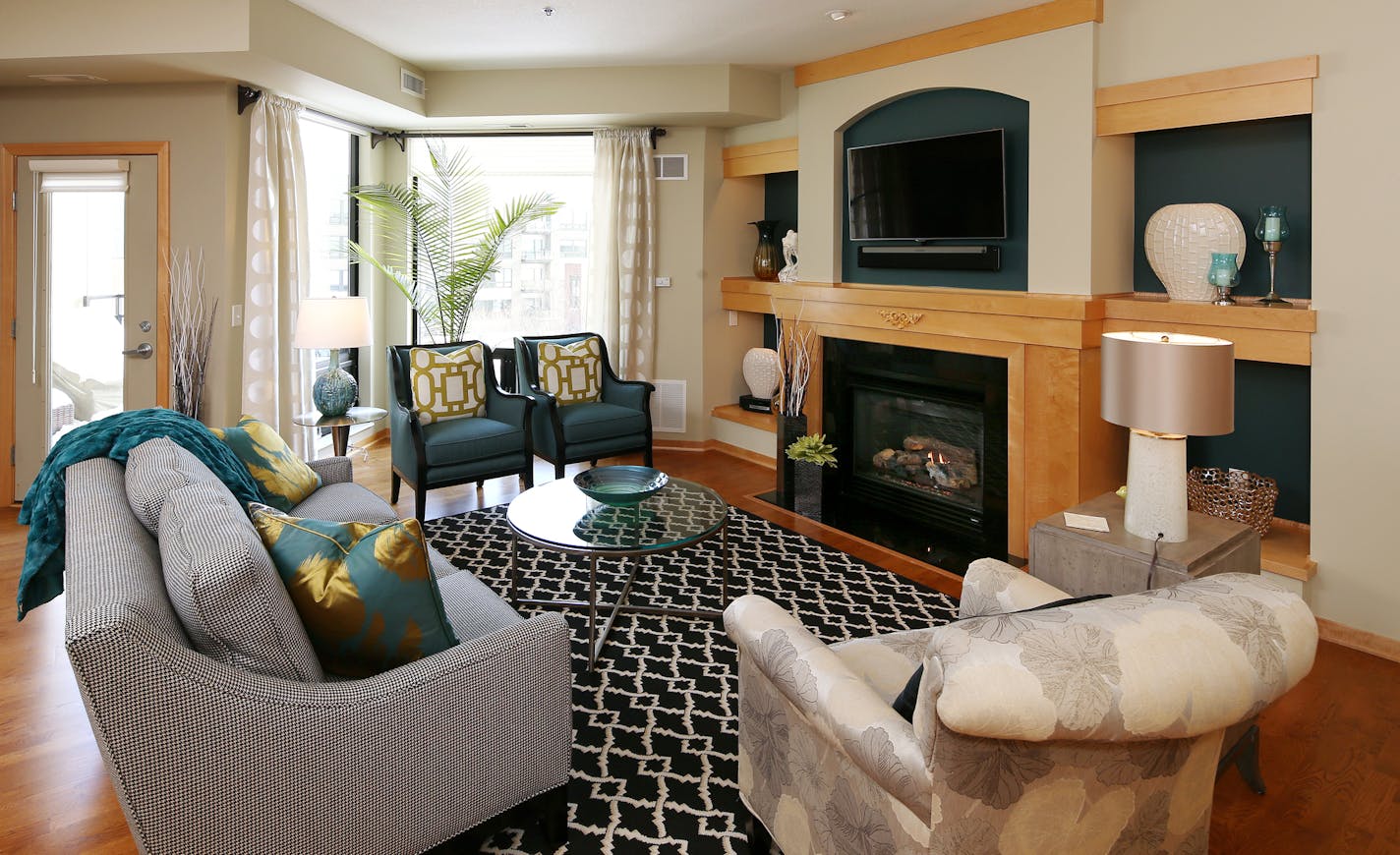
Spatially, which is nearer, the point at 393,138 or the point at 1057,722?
the point at 1057,722

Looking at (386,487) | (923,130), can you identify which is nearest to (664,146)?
(923,130)

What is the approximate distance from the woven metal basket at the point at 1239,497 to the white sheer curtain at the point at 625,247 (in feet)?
12.5

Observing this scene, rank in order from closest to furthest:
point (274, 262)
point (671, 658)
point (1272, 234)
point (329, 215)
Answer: point (671, 658) → point (1272, 234) → point (274, 262) → point (329, 215)

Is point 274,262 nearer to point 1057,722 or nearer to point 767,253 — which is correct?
point 767,253

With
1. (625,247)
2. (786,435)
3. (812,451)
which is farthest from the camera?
(625,247)

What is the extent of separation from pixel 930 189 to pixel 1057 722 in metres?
3.95

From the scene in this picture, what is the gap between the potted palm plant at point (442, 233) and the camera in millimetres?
6145

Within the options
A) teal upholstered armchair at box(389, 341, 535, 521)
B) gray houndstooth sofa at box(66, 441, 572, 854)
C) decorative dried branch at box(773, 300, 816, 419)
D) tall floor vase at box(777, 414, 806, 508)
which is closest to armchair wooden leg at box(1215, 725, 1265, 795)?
gray houndstooth sofa at box(66, 441, 572, 854)

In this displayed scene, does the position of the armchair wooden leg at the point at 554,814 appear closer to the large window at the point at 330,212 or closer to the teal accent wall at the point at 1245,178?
the teal accent wall at the point at 1245,178

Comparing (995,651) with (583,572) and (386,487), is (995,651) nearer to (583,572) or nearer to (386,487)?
(583,572)

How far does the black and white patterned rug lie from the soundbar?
1666mm

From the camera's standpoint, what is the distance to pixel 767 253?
620 centimetres

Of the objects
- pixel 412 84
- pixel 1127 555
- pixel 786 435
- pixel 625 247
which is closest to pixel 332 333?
pixel 412 84

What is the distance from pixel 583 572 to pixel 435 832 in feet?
6.88
